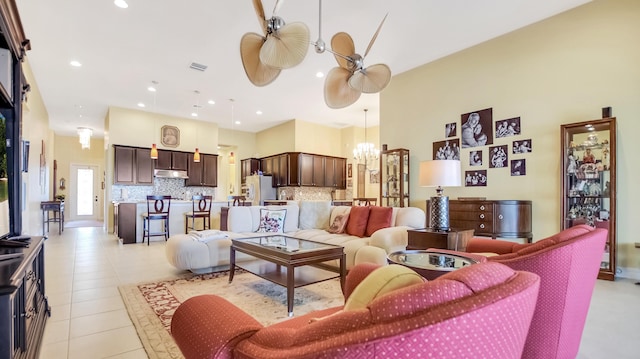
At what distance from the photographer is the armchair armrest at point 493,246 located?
8.25 ft

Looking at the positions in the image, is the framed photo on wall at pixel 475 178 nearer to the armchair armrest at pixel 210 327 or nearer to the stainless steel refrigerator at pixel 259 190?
the armchair armrest at pixel 210 327

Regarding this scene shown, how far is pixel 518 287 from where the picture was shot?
2.10ft

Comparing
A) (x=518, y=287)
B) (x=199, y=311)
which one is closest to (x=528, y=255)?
(x=518, y=287)

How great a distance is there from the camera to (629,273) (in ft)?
11.6

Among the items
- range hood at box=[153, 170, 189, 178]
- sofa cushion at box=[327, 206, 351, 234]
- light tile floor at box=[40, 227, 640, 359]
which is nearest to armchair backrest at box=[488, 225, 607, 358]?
light tile floor at box=[40, 227, 640, 359]

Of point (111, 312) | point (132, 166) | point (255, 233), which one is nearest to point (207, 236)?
point (255, 233)

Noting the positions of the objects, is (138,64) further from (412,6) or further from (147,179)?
(412,6)

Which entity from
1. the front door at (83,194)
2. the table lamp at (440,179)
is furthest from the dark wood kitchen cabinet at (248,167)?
the table lamp at (440,179)

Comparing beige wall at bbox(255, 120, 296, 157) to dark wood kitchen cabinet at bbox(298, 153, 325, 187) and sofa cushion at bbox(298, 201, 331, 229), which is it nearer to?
dark wood kitchen cabinet at bbox(298, 153, 325, 187)

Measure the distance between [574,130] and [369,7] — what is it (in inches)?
116

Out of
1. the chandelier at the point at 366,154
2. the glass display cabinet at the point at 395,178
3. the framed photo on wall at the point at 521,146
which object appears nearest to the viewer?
the framed photo on wall at the point at 521,146

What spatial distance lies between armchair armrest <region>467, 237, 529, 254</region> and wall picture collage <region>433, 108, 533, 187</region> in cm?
223

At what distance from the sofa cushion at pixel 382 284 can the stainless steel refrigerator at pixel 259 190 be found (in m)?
8.37

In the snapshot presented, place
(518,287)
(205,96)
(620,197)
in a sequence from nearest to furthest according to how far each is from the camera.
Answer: (518,287) → (620,197) → (205,96)
